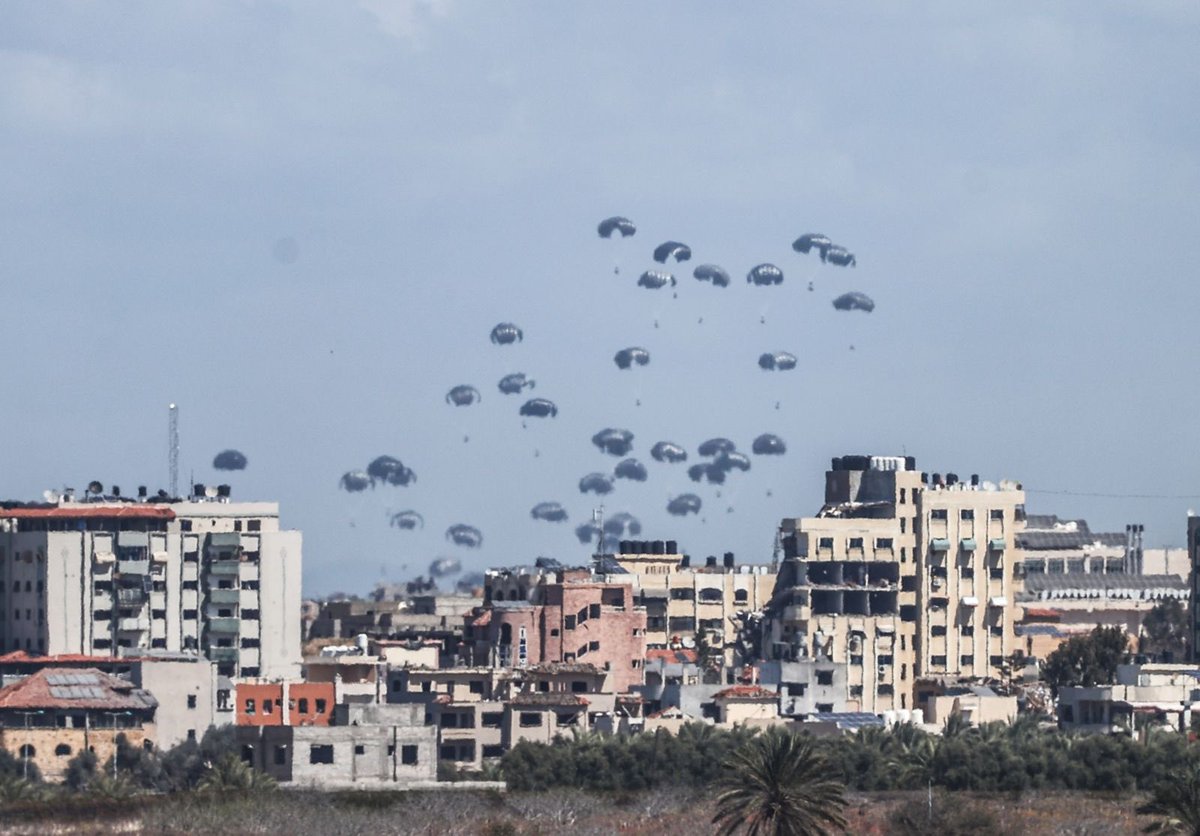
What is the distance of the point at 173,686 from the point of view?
612 ft

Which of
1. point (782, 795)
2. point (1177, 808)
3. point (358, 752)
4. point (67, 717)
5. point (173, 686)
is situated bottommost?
point (1177, 808)

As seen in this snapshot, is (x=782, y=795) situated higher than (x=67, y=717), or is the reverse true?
(x=67, y=717)

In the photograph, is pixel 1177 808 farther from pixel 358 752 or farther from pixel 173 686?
pixel 173 686

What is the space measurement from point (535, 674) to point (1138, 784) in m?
41.3

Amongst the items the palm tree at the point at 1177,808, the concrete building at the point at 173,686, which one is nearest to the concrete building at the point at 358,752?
the concrete building at the point at 173,686

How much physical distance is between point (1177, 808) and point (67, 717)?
7024 centimetres

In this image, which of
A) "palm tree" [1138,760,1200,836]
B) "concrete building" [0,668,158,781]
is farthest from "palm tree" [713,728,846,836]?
"concrete building" [0,668,158,781]

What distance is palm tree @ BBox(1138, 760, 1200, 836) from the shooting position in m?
129

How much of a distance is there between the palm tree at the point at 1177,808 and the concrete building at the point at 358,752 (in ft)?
165

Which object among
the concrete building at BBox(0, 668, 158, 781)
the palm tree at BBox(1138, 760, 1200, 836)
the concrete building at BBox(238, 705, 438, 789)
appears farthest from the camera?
the concrete building at BBox(0, 668, 158, 781)

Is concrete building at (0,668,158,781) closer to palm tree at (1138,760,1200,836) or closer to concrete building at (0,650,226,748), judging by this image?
concrete building at (0,650,226,748)

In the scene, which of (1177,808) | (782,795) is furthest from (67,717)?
(1177,808)

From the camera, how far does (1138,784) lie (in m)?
169

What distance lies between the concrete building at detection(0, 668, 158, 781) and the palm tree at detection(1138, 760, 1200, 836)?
214ft
